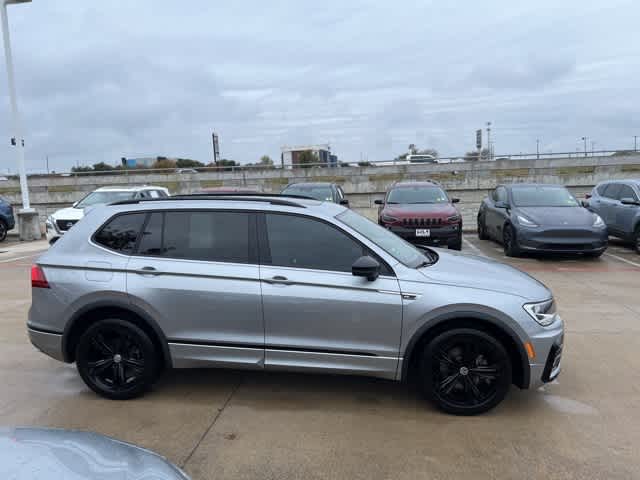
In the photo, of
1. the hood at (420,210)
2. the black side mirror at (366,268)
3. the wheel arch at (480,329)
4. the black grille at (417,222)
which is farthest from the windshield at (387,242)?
the hood at (420,210)

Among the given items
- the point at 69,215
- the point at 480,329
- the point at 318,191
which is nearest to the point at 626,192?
the point at 318,191

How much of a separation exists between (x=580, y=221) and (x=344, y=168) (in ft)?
69.9

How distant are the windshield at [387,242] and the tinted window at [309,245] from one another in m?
0.19

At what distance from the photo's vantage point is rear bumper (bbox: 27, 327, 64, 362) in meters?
4.12

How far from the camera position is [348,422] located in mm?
3678

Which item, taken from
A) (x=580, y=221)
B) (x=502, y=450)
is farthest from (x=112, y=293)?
(x=580, y=221)

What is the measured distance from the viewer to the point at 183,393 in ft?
13.9

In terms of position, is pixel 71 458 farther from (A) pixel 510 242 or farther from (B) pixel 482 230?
→ (B) pixel 482 230

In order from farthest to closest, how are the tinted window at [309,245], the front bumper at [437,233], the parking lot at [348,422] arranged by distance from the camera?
the front bumper at [437,233] < the tinted window at [309,245] < the parking lot at [348,422]

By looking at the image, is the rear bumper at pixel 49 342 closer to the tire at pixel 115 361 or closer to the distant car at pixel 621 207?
the tire at pixel 115 361

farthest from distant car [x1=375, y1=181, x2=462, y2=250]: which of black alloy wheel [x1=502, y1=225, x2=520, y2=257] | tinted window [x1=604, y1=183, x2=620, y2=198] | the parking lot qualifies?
the parking lot

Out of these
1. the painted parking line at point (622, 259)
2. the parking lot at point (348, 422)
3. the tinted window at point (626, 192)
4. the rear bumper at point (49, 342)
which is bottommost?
the painted parking line at point (622, 259)

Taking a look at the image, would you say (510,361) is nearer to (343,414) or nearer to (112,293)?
(343,414)

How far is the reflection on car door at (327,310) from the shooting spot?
12.1 feet
